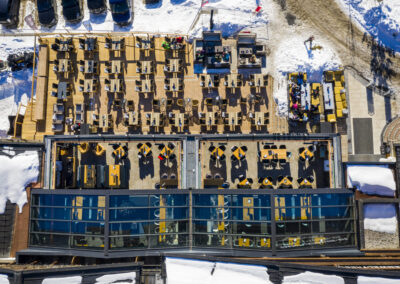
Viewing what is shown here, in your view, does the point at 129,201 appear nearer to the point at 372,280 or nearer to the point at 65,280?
the point at 65,280

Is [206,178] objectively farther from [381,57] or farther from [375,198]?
[381,57]

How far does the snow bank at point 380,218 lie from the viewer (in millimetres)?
25672

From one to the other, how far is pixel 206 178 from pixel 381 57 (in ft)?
75.6

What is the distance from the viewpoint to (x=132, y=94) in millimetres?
30484

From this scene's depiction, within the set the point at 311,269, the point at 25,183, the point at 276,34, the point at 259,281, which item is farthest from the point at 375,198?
the point at 25,183

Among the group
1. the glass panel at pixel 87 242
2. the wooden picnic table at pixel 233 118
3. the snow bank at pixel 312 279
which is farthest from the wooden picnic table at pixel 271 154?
the glass panel at pixel 87 242

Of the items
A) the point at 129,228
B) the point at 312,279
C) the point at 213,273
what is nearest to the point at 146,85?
the point at 129,228

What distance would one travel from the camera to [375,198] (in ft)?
84.6

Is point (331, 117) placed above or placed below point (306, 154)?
above

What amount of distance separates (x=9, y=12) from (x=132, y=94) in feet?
54.1

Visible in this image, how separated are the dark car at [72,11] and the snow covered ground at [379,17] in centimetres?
2957

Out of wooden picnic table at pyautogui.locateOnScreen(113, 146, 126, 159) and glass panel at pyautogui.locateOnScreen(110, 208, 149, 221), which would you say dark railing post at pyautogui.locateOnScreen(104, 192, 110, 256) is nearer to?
glass panel at pyautogui.locateOnScreen(110, 208, 149, 221)

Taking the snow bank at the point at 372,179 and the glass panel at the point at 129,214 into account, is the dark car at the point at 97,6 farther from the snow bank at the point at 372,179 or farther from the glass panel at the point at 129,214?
the snow bank at the point at 372,179

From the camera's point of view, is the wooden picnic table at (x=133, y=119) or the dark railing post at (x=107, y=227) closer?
the dark railing post at (x=107, y=227)
